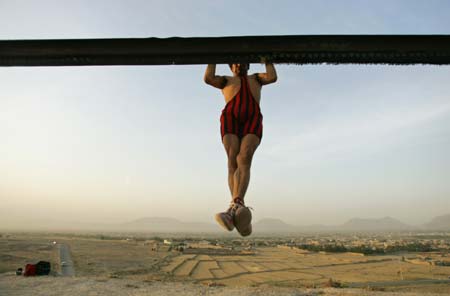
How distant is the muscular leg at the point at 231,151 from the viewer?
3611 mm

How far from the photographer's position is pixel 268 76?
3588 millimetres

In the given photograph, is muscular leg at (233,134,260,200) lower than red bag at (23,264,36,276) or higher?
higher

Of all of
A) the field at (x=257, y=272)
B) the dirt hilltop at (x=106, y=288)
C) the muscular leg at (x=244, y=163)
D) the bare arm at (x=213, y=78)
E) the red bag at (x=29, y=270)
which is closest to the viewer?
the muscular leg at (x=244, y=163)

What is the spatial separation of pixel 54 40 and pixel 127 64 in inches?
24.1

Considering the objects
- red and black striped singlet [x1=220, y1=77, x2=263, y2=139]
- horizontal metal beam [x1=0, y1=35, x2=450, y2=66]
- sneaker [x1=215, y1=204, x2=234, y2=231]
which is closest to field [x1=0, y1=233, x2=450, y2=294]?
sneaker [x1=215, y1=204, x2=234, y2=231]

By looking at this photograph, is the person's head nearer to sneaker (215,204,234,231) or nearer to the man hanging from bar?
the man hanging from bar

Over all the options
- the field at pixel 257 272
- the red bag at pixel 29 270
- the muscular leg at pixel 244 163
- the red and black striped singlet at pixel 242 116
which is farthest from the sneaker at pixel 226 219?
the red bag at pixel 29 270

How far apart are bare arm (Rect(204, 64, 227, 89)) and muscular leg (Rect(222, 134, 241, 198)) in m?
0.55

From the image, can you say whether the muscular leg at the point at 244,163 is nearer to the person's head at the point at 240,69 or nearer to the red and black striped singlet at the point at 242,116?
the red and black striped singlet at the point at 242,116

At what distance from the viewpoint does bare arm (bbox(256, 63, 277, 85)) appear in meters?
3.56

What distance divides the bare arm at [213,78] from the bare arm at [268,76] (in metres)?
0.35

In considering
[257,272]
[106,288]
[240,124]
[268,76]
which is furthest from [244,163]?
[257,272]

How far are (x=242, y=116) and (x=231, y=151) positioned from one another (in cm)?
36

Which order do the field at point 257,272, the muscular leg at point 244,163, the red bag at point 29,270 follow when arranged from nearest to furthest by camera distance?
the muscular leg at point 244,163
the red bag at point 29,270
the field at point 257,272
